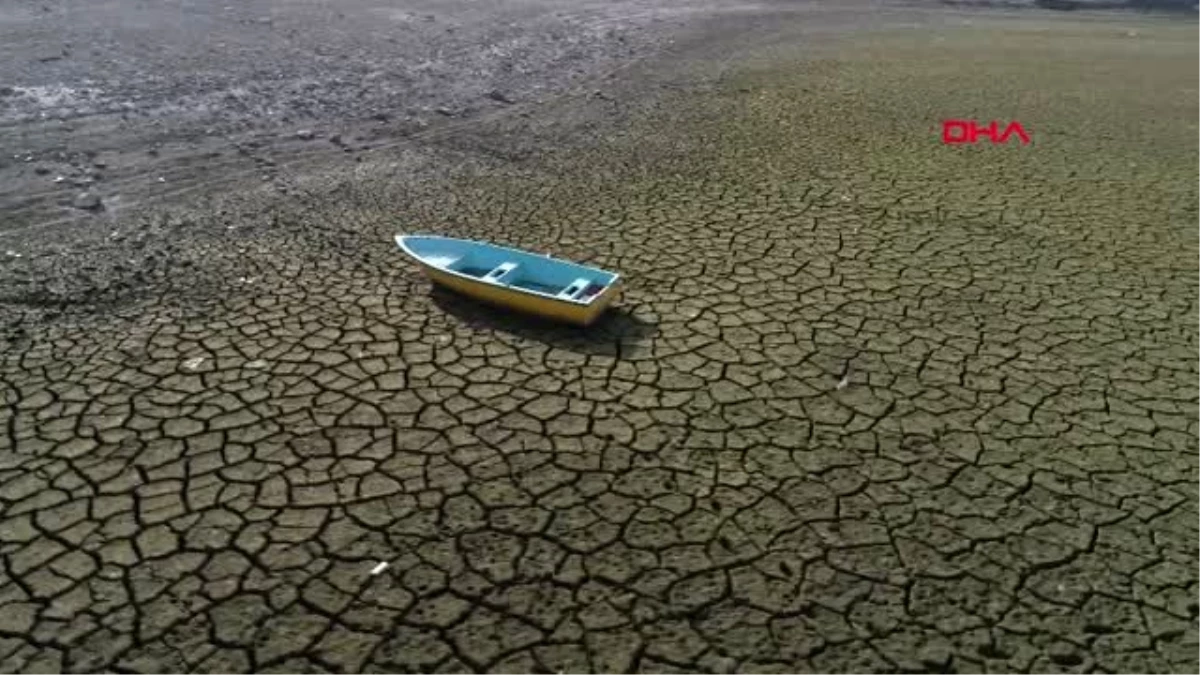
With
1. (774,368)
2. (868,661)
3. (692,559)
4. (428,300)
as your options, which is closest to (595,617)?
(692,559)

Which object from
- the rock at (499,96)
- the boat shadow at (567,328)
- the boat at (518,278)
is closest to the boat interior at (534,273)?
the boat at (518,278)

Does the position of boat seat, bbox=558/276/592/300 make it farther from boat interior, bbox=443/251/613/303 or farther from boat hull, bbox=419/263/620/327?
boat hull, bbox=419/263/620/327

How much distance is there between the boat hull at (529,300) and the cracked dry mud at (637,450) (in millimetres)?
166

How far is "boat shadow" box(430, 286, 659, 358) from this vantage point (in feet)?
17.7

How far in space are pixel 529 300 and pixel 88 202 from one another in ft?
15.2

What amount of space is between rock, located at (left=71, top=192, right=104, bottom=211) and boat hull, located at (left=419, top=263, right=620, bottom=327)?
3627 millimetres

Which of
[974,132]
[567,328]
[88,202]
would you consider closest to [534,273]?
[567,328]

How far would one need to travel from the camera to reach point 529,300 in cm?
557

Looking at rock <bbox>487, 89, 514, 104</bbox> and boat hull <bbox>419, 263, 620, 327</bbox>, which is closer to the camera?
boat hull <bbox>419, 263, 620, 327</bbox>

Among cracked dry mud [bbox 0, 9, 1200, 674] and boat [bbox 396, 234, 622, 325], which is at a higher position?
boat [bbox 396, 234, 622, 325]

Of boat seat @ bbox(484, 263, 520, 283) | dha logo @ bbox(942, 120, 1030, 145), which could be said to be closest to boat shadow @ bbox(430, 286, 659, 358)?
boat seat @ bbox(484, 263, 520, 283)

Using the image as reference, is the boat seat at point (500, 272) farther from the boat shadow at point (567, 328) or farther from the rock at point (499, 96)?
the rock at point (499, 96)

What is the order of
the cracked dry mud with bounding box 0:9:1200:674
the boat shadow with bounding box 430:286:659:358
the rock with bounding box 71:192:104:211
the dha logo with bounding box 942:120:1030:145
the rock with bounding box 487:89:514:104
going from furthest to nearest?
the rock with bounding box 487:89:514:104, the dha logo with bounding box 942:120:1030:145, the rock with bounding box 71:192:104:211, the boat shadow with bounding box 430:286:659:358, the cracked dry mud with bounding box 0:9:1200:674

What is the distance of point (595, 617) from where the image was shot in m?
3.42
